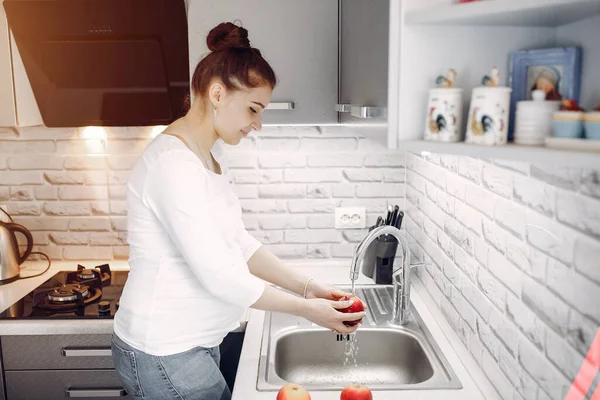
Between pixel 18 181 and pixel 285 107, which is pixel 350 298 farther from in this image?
pixel 18 181

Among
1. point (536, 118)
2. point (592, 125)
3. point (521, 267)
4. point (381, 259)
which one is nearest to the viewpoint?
point (592, 125)

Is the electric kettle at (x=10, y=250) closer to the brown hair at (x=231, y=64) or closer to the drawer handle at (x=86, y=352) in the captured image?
the drawer handle at (x=86, y=352)

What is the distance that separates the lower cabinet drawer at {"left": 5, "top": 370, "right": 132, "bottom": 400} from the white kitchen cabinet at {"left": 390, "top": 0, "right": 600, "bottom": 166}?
4.53 ft

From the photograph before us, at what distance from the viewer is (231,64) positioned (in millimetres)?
1525

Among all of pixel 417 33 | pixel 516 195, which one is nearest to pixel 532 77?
pixel 417 33

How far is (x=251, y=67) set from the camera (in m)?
1.54

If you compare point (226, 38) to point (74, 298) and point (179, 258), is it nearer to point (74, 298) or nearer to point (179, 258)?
point (179, 258)

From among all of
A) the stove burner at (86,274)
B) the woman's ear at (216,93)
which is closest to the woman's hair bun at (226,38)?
the woman's ear at (216,93)

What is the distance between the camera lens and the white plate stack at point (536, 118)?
34.7 inches

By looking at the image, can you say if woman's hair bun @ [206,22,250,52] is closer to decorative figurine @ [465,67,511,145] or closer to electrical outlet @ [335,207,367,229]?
decorative figurine @ [465,67,511,145]

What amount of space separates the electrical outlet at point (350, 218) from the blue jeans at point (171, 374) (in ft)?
3.36

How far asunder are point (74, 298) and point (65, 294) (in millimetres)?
34

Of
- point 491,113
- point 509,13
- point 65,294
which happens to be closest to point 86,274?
point 65,294

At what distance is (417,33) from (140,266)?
0.92 meters
